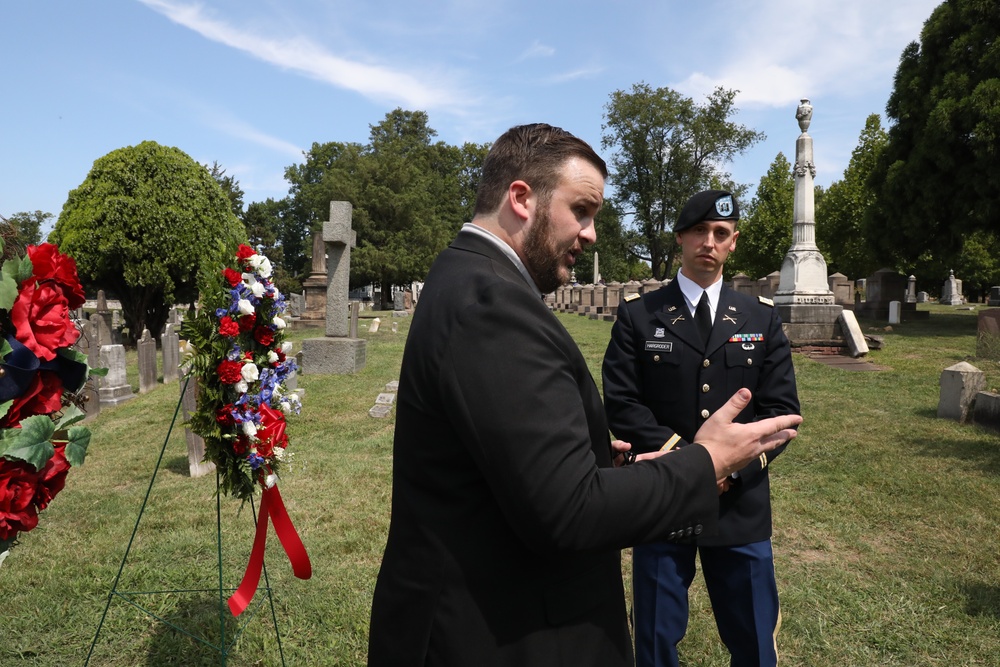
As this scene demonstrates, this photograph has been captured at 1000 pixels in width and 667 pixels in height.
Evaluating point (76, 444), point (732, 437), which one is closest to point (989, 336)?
point (732, 437)

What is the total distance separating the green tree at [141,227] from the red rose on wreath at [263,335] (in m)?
16.5

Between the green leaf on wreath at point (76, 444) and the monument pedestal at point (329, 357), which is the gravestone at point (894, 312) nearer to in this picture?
the monument pedestal at point (329, 357)

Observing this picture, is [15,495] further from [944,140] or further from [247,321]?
[944,140]

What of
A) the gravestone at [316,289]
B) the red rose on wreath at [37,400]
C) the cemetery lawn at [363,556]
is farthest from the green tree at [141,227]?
the red rose on wreath at [37,400]

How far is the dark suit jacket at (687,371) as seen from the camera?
279 cm

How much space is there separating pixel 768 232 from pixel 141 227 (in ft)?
122

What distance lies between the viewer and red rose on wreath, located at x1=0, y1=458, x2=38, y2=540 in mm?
1793

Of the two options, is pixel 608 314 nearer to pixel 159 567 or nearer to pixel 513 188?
pixel 159 567

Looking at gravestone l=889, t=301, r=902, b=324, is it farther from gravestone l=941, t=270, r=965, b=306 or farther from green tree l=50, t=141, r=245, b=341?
gravestone l=941, t=270, r=965, b=306

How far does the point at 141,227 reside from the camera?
19625 millimetres

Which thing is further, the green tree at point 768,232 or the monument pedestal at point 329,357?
the green tree at point 768,232

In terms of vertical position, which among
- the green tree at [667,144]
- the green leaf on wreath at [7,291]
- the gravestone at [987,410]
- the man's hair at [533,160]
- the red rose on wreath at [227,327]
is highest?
the green tree at [667,144]

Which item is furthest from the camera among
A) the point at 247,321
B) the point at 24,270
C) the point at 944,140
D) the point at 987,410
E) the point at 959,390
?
the point at 944,140

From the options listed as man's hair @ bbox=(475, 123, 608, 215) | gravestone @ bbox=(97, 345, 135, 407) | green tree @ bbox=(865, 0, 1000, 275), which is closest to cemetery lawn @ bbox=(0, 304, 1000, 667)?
man's hair @ bbox=(475, 123, 608, 215)
